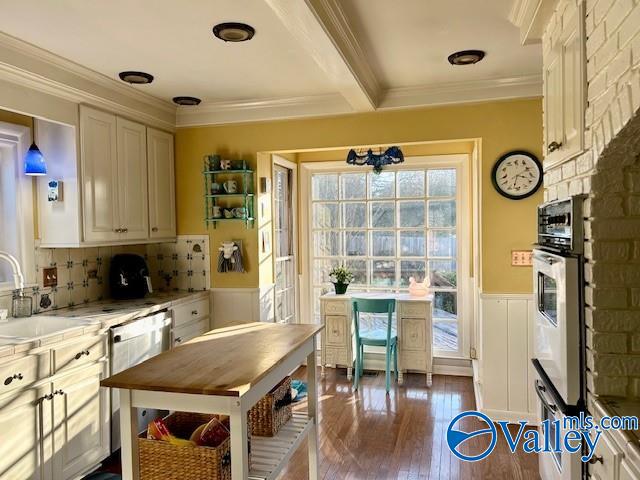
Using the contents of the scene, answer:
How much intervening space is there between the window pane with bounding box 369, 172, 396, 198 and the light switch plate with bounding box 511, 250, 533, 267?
1.58 metres

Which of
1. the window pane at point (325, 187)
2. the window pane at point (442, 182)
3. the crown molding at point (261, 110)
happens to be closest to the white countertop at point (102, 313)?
the crown molding at point (261, 110)

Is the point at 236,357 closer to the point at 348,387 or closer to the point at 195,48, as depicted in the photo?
the point at 195,48

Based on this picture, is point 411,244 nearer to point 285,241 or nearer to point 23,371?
point 285,241

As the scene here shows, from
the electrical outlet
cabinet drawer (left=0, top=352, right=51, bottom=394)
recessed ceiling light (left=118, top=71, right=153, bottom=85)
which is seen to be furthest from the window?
cabinet drawer (left=0, top=352, right=51, bottom=394)

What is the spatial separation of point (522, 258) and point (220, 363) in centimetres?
240

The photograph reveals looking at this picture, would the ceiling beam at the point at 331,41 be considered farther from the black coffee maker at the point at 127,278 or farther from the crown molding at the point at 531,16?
the black coffee maker at the point at 127,278

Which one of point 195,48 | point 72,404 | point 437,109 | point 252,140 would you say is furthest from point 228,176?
point 72,404

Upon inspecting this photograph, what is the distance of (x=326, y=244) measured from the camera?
16.2 feet

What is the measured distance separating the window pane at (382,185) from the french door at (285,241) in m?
0.79

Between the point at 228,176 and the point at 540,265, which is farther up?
Answer: the point at 228,176

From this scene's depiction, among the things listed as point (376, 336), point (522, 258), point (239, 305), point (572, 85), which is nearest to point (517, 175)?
point (522, 258)

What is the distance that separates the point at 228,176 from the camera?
3996mm

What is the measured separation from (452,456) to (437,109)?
7.73ft

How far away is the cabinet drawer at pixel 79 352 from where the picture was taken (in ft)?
8.29
